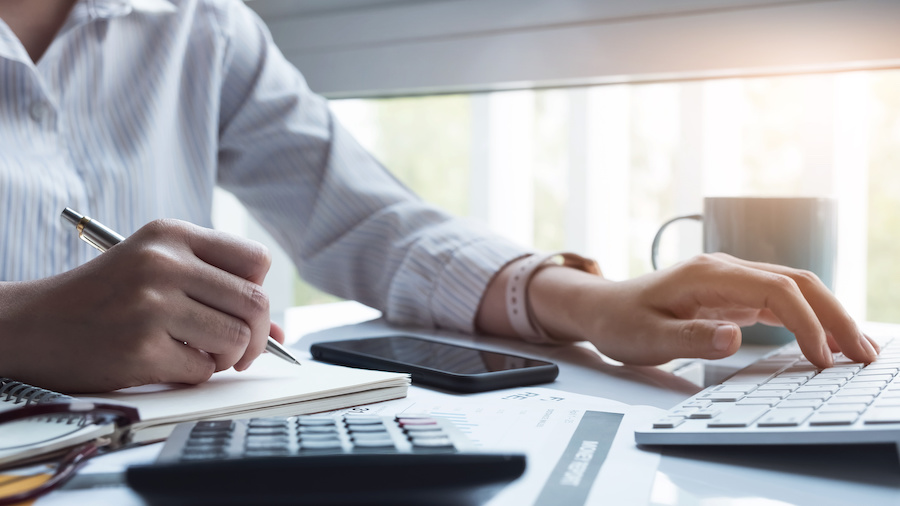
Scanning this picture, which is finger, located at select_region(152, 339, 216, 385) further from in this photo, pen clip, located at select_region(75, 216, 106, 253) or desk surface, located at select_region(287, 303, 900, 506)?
desk surface, located at select_region(287, 303, 900, 506)

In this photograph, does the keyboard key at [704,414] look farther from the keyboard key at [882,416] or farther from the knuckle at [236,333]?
the knuckle at [236,333]

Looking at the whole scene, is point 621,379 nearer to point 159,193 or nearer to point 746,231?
point 746,231

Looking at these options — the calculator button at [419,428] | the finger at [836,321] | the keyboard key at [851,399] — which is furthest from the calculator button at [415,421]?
the finger at [836,321]

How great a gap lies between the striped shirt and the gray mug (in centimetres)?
21

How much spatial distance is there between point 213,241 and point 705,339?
0.34 meters

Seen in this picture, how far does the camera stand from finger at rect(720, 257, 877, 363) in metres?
0.51

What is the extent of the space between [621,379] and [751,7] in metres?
0.46

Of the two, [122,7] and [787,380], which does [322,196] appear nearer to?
[122,7]

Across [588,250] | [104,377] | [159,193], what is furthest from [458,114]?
[104,377]

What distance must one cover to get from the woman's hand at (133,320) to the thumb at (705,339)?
298 mm

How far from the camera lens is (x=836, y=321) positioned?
521 millimetres

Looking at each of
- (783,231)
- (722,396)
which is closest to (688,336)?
(722,396)

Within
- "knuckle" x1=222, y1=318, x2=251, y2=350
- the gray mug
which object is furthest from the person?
the gray mug

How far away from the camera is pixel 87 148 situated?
0.76 metres
